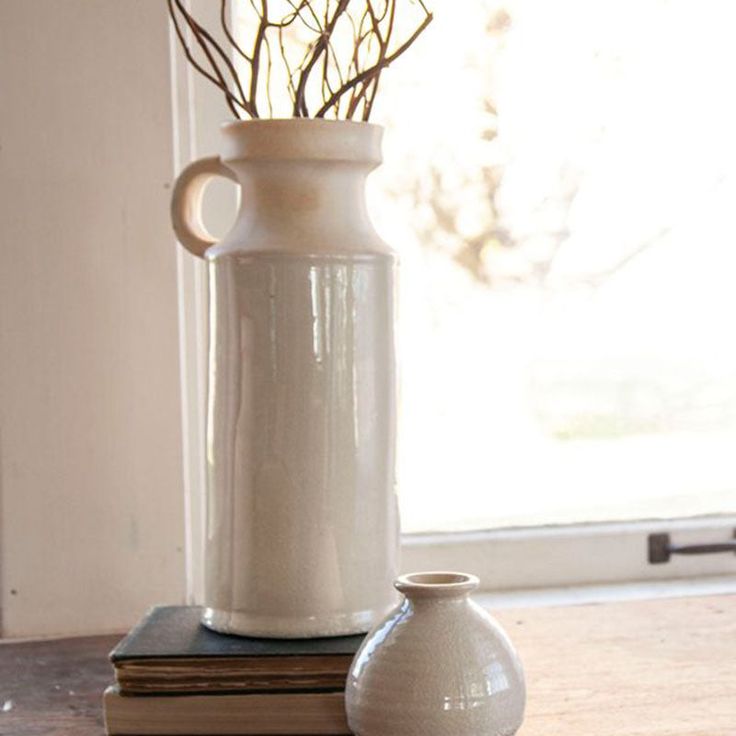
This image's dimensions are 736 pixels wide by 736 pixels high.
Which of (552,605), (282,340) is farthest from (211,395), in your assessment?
(552,605)

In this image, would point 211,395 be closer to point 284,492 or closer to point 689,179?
point 284,492

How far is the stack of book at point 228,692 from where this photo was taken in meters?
1.00

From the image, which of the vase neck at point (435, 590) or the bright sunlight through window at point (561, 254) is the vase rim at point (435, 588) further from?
the bright sunlight through window at point (561, 254)

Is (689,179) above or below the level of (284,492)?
above

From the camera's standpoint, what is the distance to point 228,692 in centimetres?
101

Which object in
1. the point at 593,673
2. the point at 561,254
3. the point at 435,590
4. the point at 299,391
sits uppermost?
the point at 561,254

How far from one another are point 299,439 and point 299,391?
0.12 ft

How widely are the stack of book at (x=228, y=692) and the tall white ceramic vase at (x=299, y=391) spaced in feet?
0.17

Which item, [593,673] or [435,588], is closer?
[435,588]

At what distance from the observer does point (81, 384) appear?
136 centimetres

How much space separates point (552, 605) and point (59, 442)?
0.56 meters

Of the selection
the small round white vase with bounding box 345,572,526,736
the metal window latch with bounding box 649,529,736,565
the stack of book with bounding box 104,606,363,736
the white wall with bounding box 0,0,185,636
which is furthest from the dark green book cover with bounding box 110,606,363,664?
the metal window latch with bounding box 649,529,736,565

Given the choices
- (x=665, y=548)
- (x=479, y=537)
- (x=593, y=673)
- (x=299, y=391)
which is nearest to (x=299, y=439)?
(x=299, y=391)

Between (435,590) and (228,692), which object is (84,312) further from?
(435,590)
